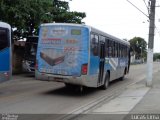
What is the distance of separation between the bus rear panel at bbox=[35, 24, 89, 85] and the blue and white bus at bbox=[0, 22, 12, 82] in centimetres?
128

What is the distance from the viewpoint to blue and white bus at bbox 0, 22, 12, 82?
590 inches

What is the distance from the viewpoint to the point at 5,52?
1522 cm

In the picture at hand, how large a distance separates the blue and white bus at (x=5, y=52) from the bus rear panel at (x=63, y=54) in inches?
50.4

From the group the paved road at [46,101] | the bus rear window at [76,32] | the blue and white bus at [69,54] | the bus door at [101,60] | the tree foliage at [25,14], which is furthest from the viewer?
the tree foliage at [25,14]

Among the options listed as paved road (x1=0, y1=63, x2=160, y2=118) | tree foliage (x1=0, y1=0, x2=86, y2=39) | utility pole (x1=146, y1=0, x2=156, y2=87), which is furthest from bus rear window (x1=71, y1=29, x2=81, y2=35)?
tree foliage (x1=0, y1=0, x2=86, y2=39)

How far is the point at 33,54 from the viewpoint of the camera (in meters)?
26.5

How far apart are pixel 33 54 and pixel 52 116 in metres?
15.9

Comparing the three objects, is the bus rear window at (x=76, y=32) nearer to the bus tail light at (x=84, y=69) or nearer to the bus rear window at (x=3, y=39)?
the bus tail light at (x=84, y=69)

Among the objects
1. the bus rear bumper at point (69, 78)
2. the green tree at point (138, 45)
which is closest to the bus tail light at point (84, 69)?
the bus rear bumper at point (69, 78)

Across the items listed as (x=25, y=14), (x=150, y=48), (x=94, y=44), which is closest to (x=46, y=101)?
(x=94, y=44)

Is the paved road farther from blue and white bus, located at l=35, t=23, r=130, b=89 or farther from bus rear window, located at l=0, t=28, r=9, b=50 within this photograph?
bus rear window, located at l=0, t=28, r=9, b=50

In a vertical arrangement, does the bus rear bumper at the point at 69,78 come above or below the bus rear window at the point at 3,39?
below

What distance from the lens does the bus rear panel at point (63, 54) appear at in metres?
15.1

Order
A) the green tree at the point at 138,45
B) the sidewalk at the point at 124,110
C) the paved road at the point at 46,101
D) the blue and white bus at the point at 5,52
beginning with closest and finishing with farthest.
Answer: the sidewalk at the point at 124,110
the paved road at the point at 46,101
the blue and white bus at the point at 5,52
the green tree at the point at 138,45
